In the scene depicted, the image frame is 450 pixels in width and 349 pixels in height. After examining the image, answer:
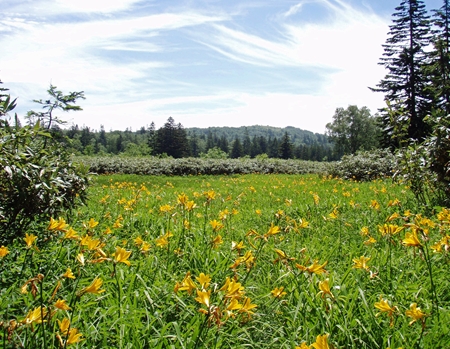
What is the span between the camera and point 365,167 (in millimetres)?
11859

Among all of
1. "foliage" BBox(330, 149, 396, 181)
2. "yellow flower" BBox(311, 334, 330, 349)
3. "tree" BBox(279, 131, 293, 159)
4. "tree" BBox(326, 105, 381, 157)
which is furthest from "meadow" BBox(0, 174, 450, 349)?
"tree" BBox(279, 131, 293, 159)

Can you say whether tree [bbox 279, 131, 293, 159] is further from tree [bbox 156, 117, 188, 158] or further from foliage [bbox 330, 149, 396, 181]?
foliage [bbox 330, 149, 396, 181]

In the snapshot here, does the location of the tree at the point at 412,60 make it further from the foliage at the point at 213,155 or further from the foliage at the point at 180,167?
the foliage at the point at 213,155

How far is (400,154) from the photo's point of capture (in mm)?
5020

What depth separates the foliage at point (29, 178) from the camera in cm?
237

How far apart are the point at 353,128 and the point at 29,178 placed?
58.0 m

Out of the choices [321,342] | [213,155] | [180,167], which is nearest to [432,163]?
[321,342]

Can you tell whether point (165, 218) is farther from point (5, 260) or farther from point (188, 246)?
point (5, 260)

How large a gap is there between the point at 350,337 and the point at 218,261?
1.27m

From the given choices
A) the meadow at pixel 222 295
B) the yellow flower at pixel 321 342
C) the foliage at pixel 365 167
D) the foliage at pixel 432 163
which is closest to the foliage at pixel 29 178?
the meadow at pixel 222 295

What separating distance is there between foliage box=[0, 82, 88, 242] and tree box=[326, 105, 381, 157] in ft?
178

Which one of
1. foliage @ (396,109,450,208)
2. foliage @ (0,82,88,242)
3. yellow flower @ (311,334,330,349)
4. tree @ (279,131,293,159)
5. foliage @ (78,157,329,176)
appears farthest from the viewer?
tree @ (279,131,293,159)

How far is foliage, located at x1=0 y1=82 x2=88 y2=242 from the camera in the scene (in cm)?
237

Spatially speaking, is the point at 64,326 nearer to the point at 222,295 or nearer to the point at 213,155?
the point at 222,295
